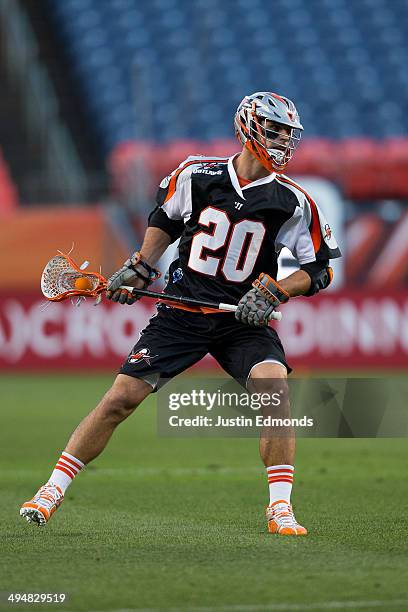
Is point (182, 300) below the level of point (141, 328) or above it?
below

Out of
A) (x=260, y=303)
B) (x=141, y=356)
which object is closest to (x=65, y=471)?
(x=141, y=356)

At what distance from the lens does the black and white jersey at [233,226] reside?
23.0ft

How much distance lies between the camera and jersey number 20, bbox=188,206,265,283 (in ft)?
23.0

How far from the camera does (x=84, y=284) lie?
7.45m

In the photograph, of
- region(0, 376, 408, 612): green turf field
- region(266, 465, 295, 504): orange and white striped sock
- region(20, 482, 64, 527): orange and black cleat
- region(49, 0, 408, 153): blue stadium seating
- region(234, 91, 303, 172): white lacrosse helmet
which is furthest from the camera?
region(49, 0, 408, 153): blue stadium seating

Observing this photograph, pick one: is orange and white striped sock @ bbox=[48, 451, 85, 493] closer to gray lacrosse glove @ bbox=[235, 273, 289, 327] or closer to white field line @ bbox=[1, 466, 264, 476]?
gray lacrosse glove @ bbox=[235, 273, 289, 327]

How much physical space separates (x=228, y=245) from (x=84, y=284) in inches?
38.1

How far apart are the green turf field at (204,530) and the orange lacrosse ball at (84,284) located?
4.40 feet

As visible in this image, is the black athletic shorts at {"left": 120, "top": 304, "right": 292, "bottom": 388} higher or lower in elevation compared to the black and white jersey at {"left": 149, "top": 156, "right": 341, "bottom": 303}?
lower

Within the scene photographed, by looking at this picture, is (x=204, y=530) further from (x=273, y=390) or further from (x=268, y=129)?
(x=268, y=129)

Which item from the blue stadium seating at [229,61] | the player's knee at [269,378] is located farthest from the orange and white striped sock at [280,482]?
the blue stadium seating at [229,61]

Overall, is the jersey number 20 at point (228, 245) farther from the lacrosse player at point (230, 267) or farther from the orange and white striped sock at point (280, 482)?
the orange and white striped sock at point (280, 482)

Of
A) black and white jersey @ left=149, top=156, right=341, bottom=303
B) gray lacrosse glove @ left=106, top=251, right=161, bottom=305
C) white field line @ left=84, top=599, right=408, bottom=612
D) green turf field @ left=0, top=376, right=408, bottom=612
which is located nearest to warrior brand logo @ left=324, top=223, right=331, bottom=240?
black and white jersey @ left=149, top=156, right=341, bottom=303

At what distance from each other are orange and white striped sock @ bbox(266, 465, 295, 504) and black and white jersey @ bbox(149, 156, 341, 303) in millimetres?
973
